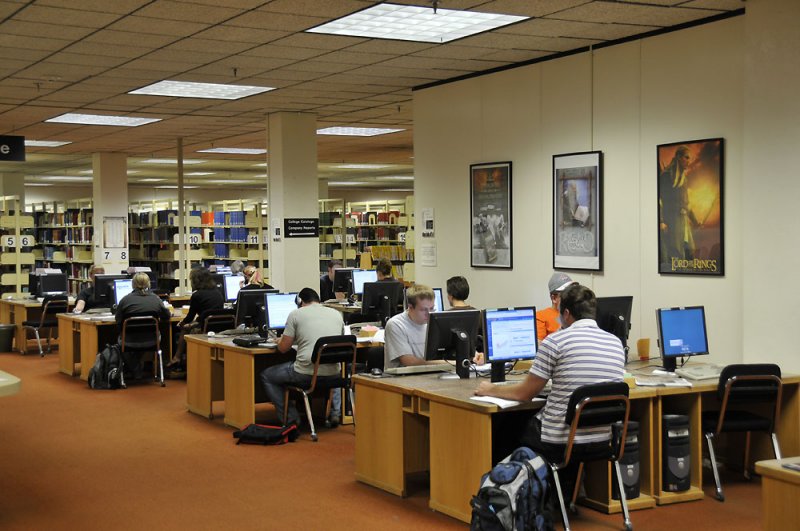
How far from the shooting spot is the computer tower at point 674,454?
5.79 meters

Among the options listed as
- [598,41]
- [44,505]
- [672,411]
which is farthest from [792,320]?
[44,505]

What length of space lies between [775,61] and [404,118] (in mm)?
6608

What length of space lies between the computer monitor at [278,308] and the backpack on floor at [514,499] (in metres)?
4.31

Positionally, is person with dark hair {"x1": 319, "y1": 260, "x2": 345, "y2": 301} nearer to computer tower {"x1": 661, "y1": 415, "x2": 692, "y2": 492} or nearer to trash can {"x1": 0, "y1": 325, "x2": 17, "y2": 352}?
trash can {"x1": 0, "y1": 325, "x2": 17, "y2": 352}

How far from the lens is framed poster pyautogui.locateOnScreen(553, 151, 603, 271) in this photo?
8016 millimetres

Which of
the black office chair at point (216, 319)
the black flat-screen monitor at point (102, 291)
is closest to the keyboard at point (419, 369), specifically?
the black office chair at point (216, 319)

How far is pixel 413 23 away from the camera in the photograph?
23.4 feet

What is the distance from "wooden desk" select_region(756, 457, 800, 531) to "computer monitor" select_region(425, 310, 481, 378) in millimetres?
2650

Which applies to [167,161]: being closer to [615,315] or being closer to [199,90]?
[199,90]

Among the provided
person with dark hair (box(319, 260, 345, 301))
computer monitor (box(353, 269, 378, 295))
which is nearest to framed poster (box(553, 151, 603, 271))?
computer monitor (box(353, 269, 378, 295))

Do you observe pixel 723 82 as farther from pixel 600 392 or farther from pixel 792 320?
pixel 600 392

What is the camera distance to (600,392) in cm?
494

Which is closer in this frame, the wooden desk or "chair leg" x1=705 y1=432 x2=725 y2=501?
the wooden desk

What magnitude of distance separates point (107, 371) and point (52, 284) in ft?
14.9
